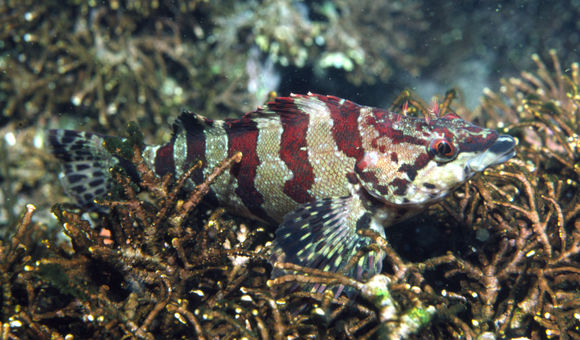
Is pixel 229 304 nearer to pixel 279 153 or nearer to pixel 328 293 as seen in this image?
pixel 328 293

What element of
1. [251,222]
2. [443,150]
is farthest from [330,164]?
[251,222]

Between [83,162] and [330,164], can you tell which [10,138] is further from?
[330,164]

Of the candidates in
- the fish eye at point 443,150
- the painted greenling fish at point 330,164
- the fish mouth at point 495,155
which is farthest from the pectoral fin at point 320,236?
the fish mouth at point 495,155

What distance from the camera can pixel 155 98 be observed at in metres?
5.99

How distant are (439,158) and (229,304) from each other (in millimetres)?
1880

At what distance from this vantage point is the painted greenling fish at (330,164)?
250cm

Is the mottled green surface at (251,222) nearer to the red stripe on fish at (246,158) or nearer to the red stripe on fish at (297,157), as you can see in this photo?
the red stripe on fish at (246,158)

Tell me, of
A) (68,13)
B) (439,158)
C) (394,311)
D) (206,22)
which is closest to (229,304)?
(394,311)

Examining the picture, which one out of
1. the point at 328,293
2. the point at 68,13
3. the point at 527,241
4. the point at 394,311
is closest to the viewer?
the point at 394,311

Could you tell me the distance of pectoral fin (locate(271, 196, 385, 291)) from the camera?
2.59 metres

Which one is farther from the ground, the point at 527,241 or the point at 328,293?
the point at 527,241

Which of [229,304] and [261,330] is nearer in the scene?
[261,330]

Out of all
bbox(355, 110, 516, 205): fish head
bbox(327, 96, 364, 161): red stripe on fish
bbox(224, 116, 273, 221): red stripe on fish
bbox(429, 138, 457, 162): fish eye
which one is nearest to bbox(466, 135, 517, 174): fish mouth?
bbox(355, 110, 516, 205): fish head

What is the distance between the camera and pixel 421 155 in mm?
2561
